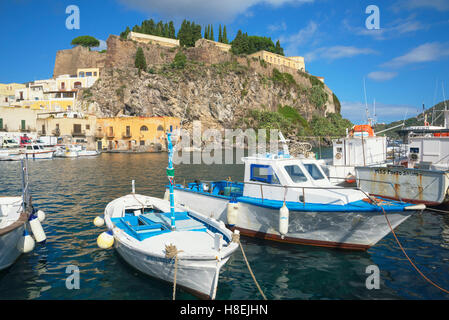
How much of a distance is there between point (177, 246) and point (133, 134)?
187 ft

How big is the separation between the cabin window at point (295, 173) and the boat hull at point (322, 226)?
5.77ft

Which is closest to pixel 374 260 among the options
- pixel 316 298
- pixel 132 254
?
pixel 316 298

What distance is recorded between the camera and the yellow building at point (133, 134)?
60594mm

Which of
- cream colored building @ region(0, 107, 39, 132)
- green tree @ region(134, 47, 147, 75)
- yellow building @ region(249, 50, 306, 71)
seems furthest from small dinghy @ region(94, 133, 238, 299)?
yellow building @ region(249, 50, 306, 71)

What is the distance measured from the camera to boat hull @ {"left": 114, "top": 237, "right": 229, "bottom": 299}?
21.1 feet

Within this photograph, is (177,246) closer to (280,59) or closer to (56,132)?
(56,132)

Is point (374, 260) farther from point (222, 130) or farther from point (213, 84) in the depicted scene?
point (213, 84)

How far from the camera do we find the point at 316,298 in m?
7.05

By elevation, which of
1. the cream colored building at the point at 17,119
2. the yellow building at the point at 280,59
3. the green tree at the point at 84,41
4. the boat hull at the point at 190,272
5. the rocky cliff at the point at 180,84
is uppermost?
the green tree at the point at 84,41

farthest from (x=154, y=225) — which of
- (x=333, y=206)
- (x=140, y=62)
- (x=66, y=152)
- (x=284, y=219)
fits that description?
(x=140, y=62)

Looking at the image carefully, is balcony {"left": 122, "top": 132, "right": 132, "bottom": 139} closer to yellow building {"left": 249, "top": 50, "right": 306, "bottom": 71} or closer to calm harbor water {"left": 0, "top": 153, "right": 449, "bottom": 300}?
yellow building {"left": 249, "top": 50, "right": 306, "bottom": 71}

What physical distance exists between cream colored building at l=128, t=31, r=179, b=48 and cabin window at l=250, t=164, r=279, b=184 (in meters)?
78.8

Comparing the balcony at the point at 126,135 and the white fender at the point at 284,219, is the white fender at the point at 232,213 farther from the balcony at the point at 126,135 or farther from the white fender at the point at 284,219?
the balcony at the point at 126,135

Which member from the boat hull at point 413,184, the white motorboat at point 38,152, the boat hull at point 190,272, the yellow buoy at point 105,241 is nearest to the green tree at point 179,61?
the white motorboat at point 38,152
